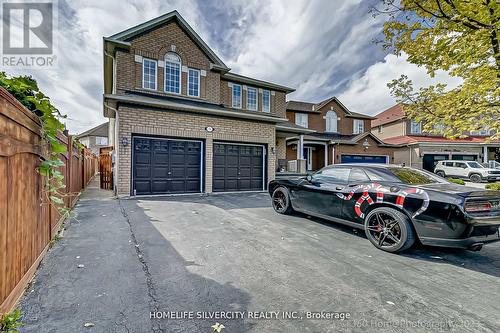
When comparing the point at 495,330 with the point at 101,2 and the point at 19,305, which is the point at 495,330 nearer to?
the point at 19,305

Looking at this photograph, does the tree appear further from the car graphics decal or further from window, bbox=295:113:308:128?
window, bbox=295:113:308:128

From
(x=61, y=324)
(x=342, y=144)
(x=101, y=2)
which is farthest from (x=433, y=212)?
(x=342, y=144)

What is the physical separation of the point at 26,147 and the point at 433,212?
5176mm

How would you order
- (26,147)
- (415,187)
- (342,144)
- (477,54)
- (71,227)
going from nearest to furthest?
(26,147)
(415,187)
(71,227)
(477,54)
(342,144)

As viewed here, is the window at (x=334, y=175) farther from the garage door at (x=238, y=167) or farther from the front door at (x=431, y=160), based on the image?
the front door at (x=431, y=160)

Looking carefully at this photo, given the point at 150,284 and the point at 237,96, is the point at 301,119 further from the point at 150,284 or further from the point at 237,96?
the point at 150,284

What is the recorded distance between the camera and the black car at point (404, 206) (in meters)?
3.24

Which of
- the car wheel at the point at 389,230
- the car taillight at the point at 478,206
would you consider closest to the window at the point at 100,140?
the car wheel at the point at 389,230

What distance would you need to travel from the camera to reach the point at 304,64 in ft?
37.2

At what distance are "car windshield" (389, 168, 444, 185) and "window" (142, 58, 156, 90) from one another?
9529 mm

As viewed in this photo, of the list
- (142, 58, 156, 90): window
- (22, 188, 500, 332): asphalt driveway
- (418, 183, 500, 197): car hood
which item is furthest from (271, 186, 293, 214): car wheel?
(142, 58, 156, 90): window

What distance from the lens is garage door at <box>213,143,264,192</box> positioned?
392 inches

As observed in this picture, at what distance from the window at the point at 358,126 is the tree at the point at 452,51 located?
49.1 feet

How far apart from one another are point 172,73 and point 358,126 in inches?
736
